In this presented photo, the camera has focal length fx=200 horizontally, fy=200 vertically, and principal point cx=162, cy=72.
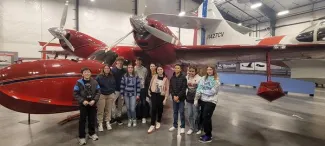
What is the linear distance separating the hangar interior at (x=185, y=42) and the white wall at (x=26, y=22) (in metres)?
0.05

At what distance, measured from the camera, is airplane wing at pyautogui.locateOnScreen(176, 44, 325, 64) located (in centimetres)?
435

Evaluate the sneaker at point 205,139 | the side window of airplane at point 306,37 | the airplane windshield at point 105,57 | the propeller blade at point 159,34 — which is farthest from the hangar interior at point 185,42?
the propeller blade at point 159,34

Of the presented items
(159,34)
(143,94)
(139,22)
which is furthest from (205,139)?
(139,22)

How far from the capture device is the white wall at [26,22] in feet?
42.5

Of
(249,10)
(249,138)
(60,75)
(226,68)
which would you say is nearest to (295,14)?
(249,10)

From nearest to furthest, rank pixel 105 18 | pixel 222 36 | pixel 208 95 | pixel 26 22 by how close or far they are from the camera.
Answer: pixel 208 95 → pixel 222 36 → pixel 26 22 → pixel 105 18

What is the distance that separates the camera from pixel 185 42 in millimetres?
20297

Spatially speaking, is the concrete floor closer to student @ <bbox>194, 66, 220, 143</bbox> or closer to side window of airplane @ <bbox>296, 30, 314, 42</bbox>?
student @ <bbox>194, 66, 220, 143</bbox>

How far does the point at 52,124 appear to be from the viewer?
4855mm

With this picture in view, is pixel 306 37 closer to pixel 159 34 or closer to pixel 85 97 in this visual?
pixel 159 34

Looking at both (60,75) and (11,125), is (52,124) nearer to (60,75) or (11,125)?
(11,125)

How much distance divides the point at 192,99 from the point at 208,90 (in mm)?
558

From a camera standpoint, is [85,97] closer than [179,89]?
Yes

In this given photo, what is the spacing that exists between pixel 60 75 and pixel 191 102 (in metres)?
2.71
